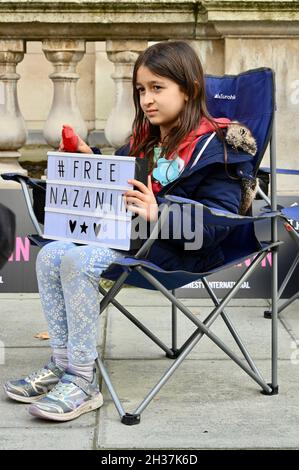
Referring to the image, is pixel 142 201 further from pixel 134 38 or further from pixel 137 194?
pixel 134 38

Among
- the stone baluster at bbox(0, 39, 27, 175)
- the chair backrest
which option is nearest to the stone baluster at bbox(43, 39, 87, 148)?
the stone baluster at bbox(0, 39, 27, 175)

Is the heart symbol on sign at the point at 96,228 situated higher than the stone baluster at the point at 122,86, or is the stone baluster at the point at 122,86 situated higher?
the stone baluster at the point at 122,86

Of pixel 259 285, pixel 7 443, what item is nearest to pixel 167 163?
pixel 7 443

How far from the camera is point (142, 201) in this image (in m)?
3.81

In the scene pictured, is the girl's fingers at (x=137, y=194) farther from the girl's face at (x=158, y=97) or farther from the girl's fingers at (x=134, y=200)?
the girl's face at (x=158, y=97)

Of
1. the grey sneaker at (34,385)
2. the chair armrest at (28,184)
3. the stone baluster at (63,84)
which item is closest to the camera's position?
the grey sneaker at (34,385)

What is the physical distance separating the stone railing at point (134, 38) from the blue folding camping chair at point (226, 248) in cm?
152

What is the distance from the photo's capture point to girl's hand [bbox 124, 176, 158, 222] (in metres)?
3.80

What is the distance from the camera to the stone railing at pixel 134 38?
5.82 metres

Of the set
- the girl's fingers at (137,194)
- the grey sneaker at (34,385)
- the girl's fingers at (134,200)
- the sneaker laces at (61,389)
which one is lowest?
the grey sneaker at (34,385)

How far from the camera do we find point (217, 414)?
13.1 feet

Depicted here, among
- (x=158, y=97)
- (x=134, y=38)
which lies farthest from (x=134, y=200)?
(x=134, y=38)

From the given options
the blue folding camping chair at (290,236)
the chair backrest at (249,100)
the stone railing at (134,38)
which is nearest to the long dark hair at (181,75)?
the chair backrest at (249,100)

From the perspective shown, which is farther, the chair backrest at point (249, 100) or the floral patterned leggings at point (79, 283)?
the chair backrest at point (249, 100)
